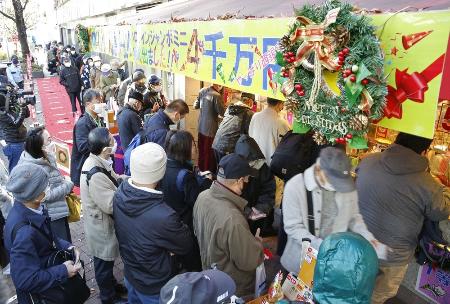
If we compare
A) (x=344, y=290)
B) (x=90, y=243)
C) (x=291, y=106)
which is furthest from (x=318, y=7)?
(x=90, y=243)

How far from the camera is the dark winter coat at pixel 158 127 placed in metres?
4.85

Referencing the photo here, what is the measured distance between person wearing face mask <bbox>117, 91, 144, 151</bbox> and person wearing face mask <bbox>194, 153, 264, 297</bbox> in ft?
11.0

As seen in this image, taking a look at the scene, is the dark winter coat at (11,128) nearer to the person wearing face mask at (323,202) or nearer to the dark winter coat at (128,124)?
the dark winter coat at (128,124)

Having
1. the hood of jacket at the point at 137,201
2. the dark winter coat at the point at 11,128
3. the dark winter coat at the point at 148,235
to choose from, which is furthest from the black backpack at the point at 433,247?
the dark winter coat at the point at 11,128

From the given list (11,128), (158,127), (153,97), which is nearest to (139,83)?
(153,97)

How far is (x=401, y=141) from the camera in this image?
3002 millimetres

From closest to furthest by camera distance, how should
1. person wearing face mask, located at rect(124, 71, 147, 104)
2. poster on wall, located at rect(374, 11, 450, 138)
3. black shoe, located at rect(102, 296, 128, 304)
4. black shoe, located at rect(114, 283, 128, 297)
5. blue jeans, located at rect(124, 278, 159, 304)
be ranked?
poster on wall, located at rect(374, 11, 450, 138)
blue jeans, located at rect(124, 278, 159, 304)
black shoe, located at rect(102, 296, 128, 304)
black shoe, located at rect(114, 283, 128, 297)
person wearing face mask, located at rect(124, 71, 147, 104)

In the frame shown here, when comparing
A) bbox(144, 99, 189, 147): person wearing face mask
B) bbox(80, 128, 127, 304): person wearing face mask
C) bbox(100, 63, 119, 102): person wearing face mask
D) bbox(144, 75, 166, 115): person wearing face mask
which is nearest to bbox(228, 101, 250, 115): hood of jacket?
bbox(144, 99, 189, 147): person wearing face mask

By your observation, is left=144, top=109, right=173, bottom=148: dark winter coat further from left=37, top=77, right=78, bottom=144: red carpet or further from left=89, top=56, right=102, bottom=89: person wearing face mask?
left=89, top=56, right=102, bottom=89: person wearing face mask

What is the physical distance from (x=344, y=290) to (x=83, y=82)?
14.2 metres

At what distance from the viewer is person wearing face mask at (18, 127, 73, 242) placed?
3.94 metres

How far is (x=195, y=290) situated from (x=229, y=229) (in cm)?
93

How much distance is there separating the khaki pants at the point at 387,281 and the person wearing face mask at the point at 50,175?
3362mm

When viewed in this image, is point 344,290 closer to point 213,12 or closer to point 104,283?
point 104,283
